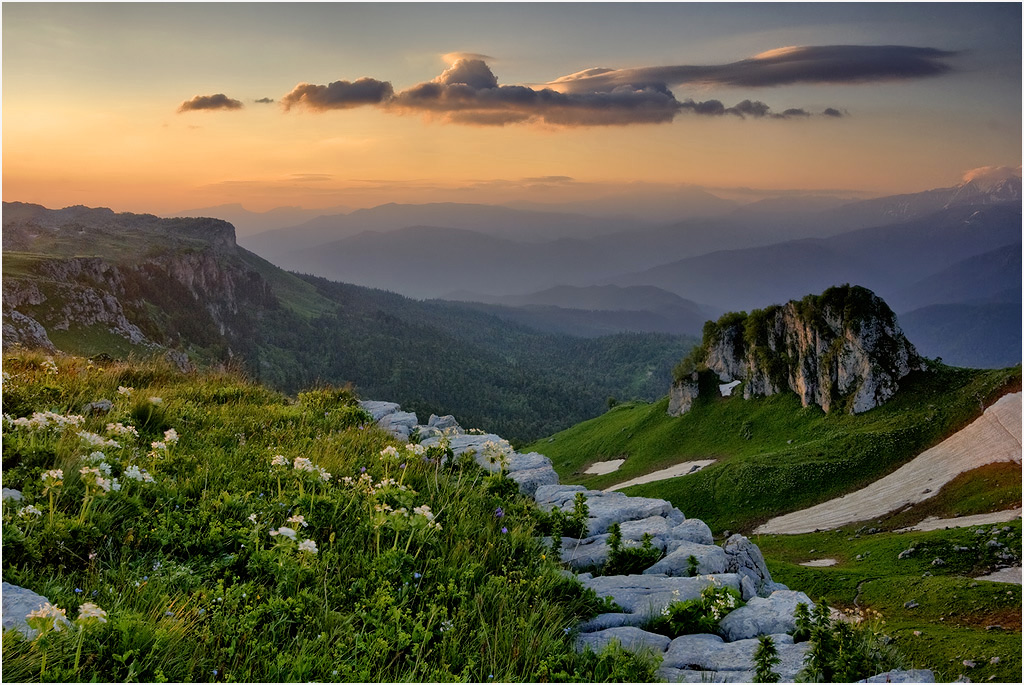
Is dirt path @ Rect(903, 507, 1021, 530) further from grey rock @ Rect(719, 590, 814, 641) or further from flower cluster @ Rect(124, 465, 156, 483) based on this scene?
flower cluster @ Rect(124, 465, 156, 483)

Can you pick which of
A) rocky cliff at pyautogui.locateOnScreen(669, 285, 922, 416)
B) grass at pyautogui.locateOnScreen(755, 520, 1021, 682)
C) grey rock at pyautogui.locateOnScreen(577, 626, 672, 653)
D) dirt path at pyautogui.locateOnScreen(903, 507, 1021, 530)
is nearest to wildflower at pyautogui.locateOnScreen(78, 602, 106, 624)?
grey rock at pyautogui.locateOnScreen(577, 626, 672, 653)

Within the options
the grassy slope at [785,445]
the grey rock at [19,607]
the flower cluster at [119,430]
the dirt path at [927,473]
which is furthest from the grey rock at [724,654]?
the grassy slope at [785,445]

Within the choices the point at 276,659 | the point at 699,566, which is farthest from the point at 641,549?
the point at 276,659

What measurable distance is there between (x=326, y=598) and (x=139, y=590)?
146cm

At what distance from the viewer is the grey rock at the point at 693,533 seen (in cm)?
804

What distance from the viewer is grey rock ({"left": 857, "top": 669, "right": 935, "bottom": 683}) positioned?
4.52 meters

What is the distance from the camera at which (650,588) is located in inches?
259

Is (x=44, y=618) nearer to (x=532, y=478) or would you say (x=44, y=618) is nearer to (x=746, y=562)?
(x=532, y=478)

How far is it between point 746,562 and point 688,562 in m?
1.13

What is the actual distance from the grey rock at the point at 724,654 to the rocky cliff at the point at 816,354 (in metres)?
71.9

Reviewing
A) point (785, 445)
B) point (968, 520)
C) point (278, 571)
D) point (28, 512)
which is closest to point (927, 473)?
point (968, 520)

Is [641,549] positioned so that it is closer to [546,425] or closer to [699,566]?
[699,566]

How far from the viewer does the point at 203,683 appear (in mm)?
4176

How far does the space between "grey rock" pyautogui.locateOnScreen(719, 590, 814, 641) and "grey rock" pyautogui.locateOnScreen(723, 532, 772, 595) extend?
1189 mm
